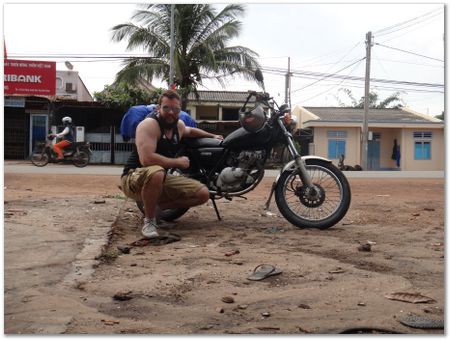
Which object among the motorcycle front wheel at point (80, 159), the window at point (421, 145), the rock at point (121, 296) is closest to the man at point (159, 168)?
the rock at point (121, 296)

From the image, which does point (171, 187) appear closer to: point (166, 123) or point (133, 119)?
point (166, 123)

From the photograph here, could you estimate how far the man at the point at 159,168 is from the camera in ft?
13.6

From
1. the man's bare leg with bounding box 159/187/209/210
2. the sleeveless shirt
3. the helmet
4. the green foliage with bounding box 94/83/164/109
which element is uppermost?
the green foliage with bounding box 94/83/164/109

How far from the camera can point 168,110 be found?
4.15 m

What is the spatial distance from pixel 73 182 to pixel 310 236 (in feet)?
22.8

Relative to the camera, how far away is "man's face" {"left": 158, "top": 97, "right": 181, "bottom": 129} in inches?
163

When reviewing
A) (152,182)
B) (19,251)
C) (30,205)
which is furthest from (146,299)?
(30,205)

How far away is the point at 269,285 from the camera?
9.31 ft

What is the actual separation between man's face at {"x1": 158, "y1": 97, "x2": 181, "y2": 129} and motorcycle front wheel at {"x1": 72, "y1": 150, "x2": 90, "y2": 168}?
34.0 ft

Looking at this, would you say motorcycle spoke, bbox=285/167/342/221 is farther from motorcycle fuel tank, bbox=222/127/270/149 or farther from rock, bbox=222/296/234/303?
rock, bbox=222/296/234/303

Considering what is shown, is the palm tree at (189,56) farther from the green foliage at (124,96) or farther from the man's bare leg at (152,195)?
the man's bare leg at (152,195)

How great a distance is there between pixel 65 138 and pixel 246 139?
27.2ft

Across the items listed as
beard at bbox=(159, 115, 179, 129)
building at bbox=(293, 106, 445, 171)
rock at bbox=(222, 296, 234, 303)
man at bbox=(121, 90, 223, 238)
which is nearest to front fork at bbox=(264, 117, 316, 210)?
building at bbox=(293, 106, 445, 171)

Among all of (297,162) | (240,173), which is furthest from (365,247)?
(240,173)
